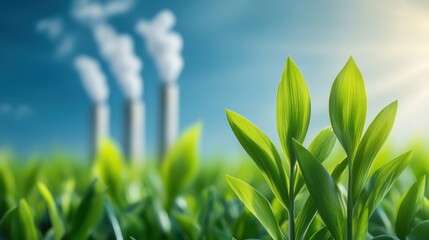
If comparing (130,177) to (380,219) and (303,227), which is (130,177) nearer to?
(380,219)

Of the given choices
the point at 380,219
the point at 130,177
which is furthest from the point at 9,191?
the point at 380,219

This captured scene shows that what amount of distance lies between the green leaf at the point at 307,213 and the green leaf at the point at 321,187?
0.09 ft

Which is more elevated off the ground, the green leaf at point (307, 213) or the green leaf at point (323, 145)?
the green leaf at point (323, 145)

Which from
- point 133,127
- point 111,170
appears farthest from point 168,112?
point 111,170

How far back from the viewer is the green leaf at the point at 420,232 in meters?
0.42

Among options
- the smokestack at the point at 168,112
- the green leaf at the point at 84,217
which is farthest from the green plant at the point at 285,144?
the smokestack at the point at 168,112

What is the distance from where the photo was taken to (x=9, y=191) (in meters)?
0.84

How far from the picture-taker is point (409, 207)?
1.54 ft

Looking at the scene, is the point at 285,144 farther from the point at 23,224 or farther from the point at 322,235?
the point at 23,224

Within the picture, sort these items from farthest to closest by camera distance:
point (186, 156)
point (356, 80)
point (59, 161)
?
point (59, 161) < point (186, 156) < point (356, 80)

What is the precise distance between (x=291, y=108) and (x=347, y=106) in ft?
0.13

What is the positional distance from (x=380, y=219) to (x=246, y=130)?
243mm

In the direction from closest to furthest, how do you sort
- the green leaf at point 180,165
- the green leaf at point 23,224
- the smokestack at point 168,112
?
the green leaf at point 23,224, the green leaf at point 180,165, the smokestack at point 168,112

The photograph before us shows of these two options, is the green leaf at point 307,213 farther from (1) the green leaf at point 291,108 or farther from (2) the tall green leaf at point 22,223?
(2) the tall green leaf at point 22,223
